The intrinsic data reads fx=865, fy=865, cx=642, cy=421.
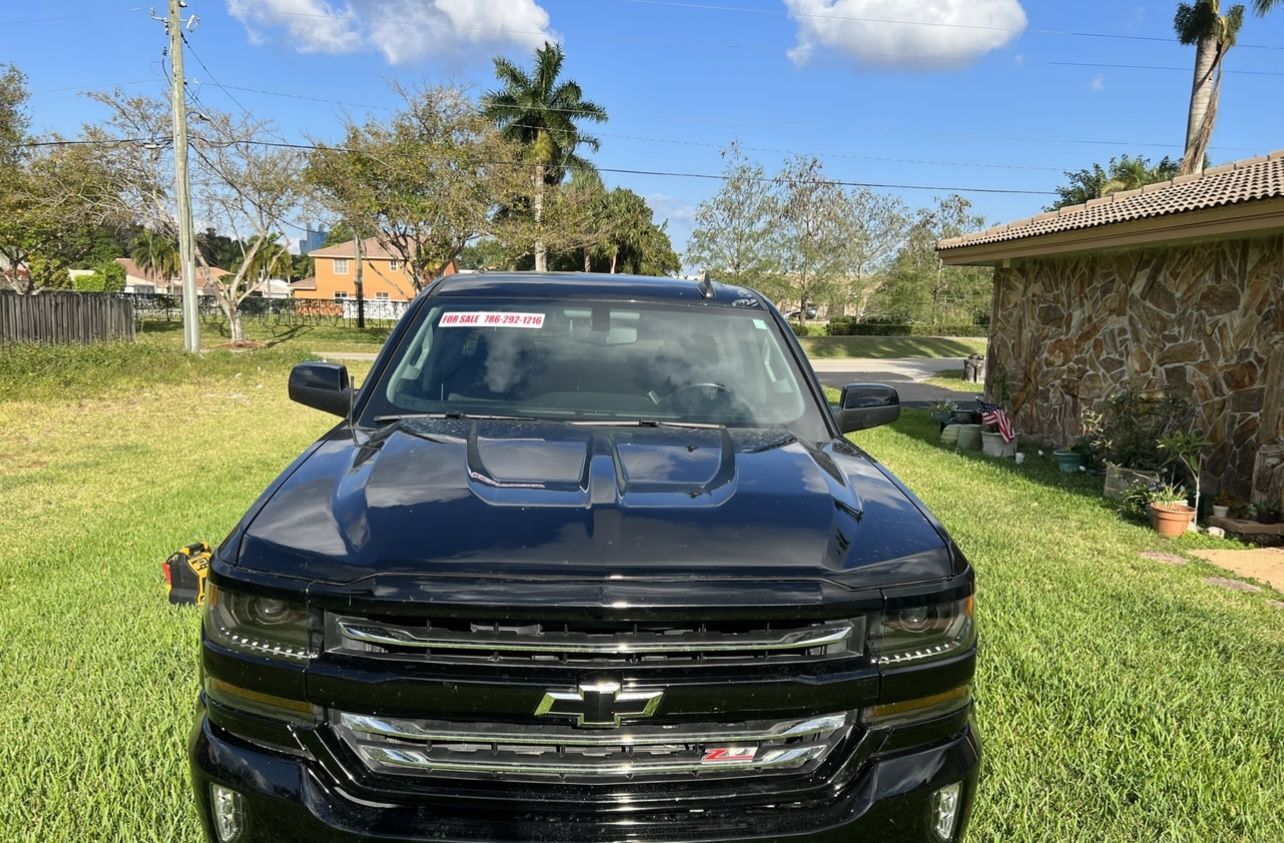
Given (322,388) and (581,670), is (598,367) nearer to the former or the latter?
(322,388)

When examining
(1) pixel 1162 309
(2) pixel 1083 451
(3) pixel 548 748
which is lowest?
(2) pixel 1083 451

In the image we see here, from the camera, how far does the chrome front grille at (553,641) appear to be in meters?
1.74

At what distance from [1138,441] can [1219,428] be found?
2.73ft

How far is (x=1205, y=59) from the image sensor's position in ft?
74.1

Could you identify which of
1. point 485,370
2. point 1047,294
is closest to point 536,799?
point 485,370

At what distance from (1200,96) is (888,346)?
1509cm

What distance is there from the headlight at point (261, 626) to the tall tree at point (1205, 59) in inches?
1011

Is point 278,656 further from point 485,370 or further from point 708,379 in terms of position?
point 708,379

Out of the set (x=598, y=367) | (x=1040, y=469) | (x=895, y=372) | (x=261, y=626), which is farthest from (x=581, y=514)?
(x=895, y=372)

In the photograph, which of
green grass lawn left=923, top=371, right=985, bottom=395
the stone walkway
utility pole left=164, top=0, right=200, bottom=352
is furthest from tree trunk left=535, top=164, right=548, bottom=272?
the stone walkway

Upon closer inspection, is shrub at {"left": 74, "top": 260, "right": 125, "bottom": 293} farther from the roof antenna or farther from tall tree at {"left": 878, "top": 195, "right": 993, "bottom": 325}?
the roof antenna

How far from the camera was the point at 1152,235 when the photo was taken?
8719mm

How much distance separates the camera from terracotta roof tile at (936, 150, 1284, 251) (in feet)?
25.0

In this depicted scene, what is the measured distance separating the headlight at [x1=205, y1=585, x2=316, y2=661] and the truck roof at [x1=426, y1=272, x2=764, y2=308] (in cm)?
182
